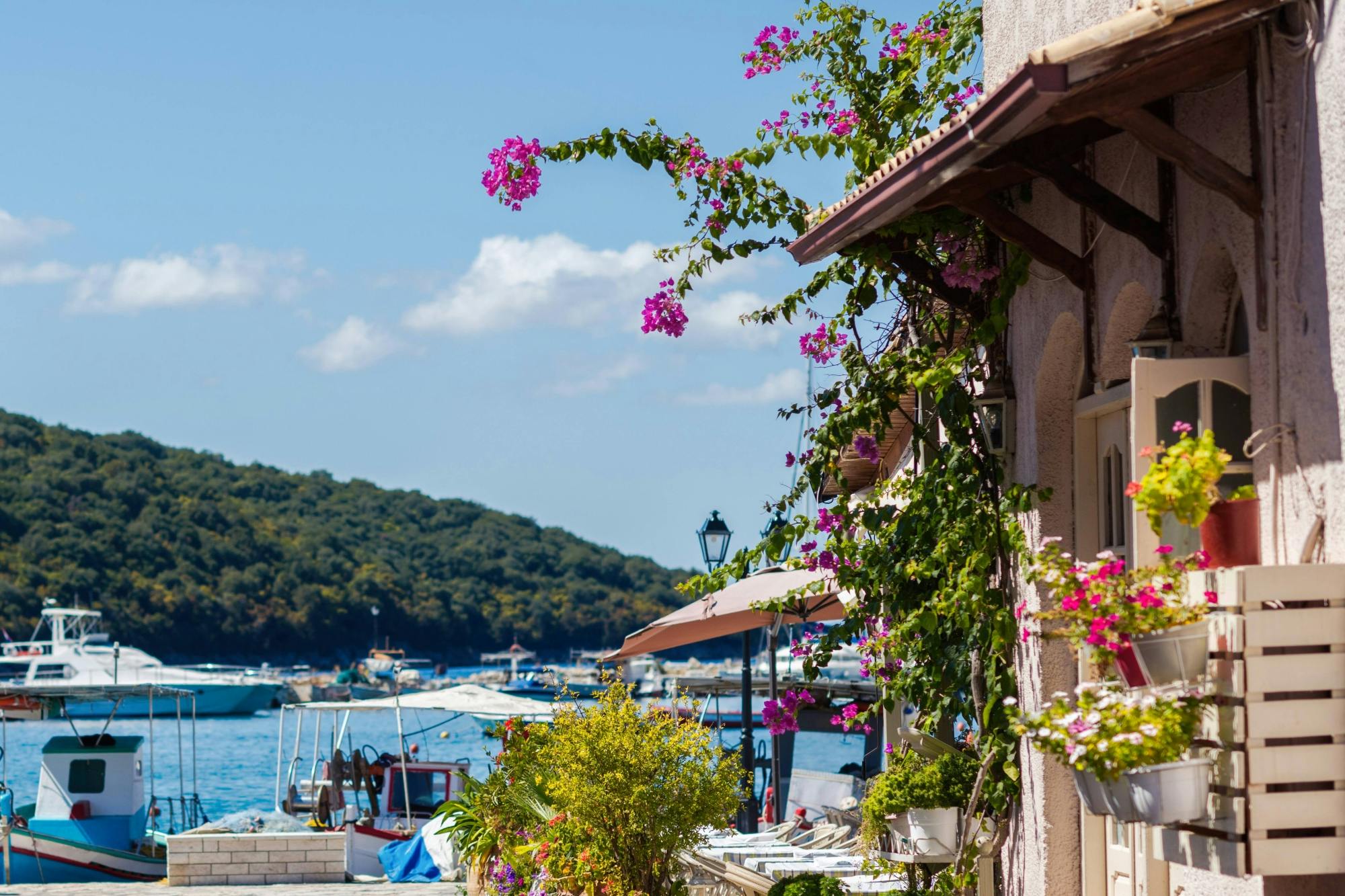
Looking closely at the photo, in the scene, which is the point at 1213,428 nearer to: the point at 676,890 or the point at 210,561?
the point at 676,890

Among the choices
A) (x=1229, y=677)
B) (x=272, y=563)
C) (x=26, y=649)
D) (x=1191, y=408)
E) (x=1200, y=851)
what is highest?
(x=272, y=563)

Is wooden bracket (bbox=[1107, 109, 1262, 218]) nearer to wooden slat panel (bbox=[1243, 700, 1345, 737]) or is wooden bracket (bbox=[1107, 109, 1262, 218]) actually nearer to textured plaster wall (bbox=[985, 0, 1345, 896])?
textured plaster wall (bbox=[985, 0, 1345, 896])

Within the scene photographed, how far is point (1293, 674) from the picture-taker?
401cm

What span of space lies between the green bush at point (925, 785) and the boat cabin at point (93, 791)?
66.4 feet

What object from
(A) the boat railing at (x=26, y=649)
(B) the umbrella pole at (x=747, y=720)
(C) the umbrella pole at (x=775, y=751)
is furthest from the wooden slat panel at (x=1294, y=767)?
(A) the boat railing at (x=26, y=649)

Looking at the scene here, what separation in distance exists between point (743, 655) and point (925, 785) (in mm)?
7359

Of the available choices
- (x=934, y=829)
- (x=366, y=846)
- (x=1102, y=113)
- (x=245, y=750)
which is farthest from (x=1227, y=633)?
(x=245, y=750)

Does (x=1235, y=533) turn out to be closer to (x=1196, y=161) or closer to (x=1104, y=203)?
(x=1196, y=161)

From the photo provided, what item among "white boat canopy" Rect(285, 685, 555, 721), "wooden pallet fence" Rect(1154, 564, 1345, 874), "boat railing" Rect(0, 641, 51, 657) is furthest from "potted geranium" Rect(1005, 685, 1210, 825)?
"boat railing" Rect(0, 641, 51, 657)

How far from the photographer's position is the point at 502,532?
143875 millimetres

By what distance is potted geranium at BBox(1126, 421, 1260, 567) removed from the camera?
4.14 metres

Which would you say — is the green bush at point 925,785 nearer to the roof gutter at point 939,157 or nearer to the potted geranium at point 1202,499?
the roof gutter at point 939,157

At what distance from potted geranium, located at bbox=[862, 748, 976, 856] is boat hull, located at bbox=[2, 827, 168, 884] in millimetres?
18842

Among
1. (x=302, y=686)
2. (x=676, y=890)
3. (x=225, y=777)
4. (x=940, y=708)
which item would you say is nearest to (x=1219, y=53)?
(x=940, y=708)
